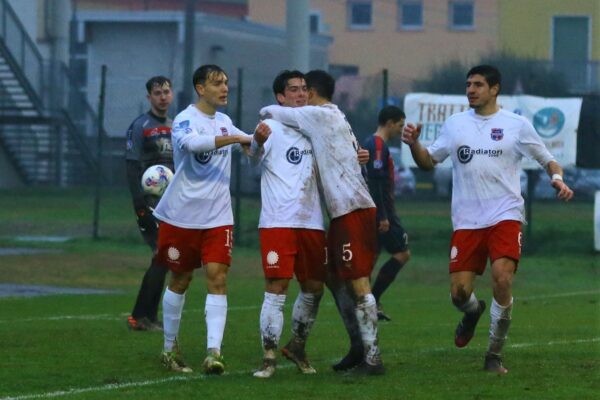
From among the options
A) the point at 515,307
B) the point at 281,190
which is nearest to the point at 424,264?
the point at 515,307

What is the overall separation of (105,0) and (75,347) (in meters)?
62.4

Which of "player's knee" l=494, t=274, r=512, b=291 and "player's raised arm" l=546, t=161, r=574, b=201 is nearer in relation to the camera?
"player's raised arm" l=546, t=161, r=574, b=201

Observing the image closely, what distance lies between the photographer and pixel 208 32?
4962cm

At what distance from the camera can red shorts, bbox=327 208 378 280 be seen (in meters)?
10.0

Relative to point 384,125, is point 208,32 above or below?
above

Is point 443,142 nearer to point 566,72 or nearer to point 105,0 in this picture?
point 566,72

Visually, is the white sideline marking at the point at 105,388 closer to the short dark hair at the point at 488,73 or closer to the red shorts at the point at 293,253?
the red shorts at the point at 293,253

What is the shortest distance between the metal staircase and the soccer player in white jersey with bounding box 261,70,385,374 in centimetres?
2863

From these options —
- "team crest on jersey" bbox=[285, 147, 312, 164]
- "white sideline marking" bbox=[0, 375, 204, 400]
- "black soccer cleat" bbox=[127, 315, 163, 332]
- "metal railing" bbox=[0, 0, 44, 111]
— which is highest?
"metal railing" bbox=[0, 0, 44, 111]

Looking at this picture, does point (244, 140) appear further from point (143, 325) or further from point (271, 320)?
point (143, 325)

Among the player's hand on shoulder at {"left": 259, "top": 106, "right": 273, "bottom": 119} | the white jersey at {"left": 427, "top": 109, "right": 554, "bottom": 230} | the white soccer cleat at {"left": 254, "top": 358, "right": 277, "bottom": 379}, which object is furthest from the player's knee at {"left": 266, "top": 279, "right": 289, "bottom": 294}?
the white jersey at {"left": 427, "top": 109, "right": 554, "bottom": 230}

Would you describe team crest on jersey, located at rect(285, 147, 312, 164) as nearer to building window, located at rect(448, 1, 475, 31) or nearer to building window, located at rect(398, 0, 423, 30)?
building window, located at rect(448, 1, 475, 31)

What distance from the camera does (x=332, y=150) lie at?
395 inches

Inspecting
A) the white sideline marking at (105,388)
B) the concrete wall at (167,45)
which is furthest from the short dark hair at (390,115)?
the concrete wall at (167,45)
